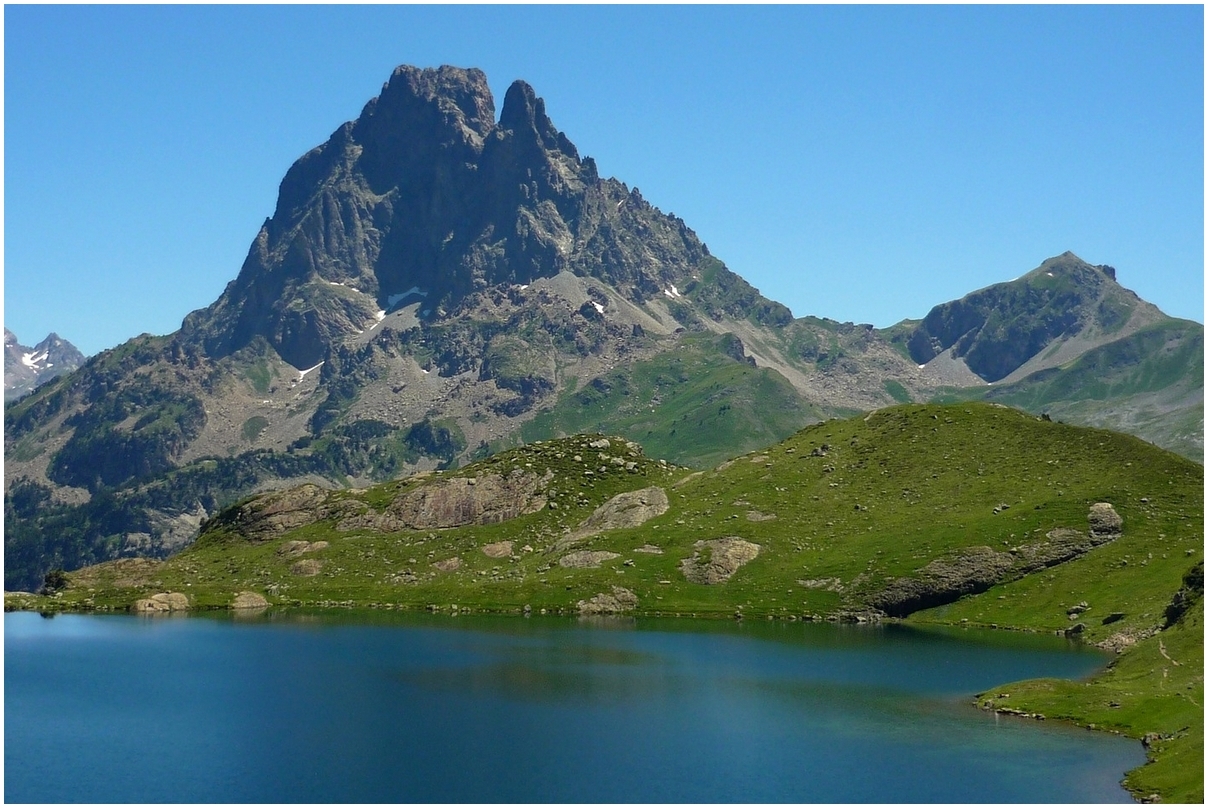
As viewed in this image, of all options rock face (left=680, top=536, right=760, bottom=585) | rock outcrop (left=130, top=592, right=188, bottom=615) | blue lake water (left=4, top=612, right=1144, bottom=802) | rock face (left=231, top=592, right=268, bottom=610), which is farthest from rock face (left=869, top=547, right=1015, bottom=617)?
rock outcrop (left=130, top=592, right=188, bottom=615)

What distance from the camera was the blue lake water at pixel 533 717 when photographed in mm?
83000

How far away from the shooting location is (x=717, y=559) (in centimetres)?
19200

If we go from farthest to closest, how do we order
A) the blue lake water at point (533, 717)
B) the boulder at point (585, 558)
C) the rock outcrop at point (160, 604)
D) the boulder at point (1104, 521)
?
the boulder at point (585, 558)
the rock outcrop at point (160, 604)
the boulder at point (1104, 521)
the blue lake water at point (533, 717)

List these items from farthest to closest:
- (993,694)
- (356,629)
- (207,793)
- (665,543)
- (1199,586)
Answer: (665,543), (356,629), (1199,586), (993,694), (207,793)

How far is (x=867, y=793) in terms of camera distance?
8144 cm

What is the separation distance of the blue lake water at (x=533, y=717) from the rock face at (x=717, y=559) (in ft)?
81.7

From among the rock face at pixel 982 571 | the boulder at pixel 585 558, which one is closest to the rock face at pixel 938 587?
the rock face at pixel 982 571

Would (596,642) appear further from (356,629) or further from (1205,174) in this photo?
(1205,174)

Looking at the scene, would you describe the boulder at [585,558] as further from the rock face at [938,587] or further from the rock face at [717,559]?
the rock face at [938,587]

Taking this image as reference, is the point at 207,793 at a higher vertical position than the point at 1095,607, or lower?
lower

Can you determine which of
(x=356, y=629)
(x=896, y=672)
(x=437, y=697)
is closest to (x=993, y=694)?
(x=896, y=672)

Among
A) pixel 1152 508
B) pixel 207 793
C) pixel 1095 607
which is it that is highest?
pixel 1152 508

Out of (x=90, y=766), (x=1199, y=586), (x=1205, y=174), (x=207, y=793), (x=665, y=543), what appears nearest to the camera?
(x=1205, y=174)

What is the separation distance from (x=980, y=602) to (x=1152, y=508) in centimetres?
3136
